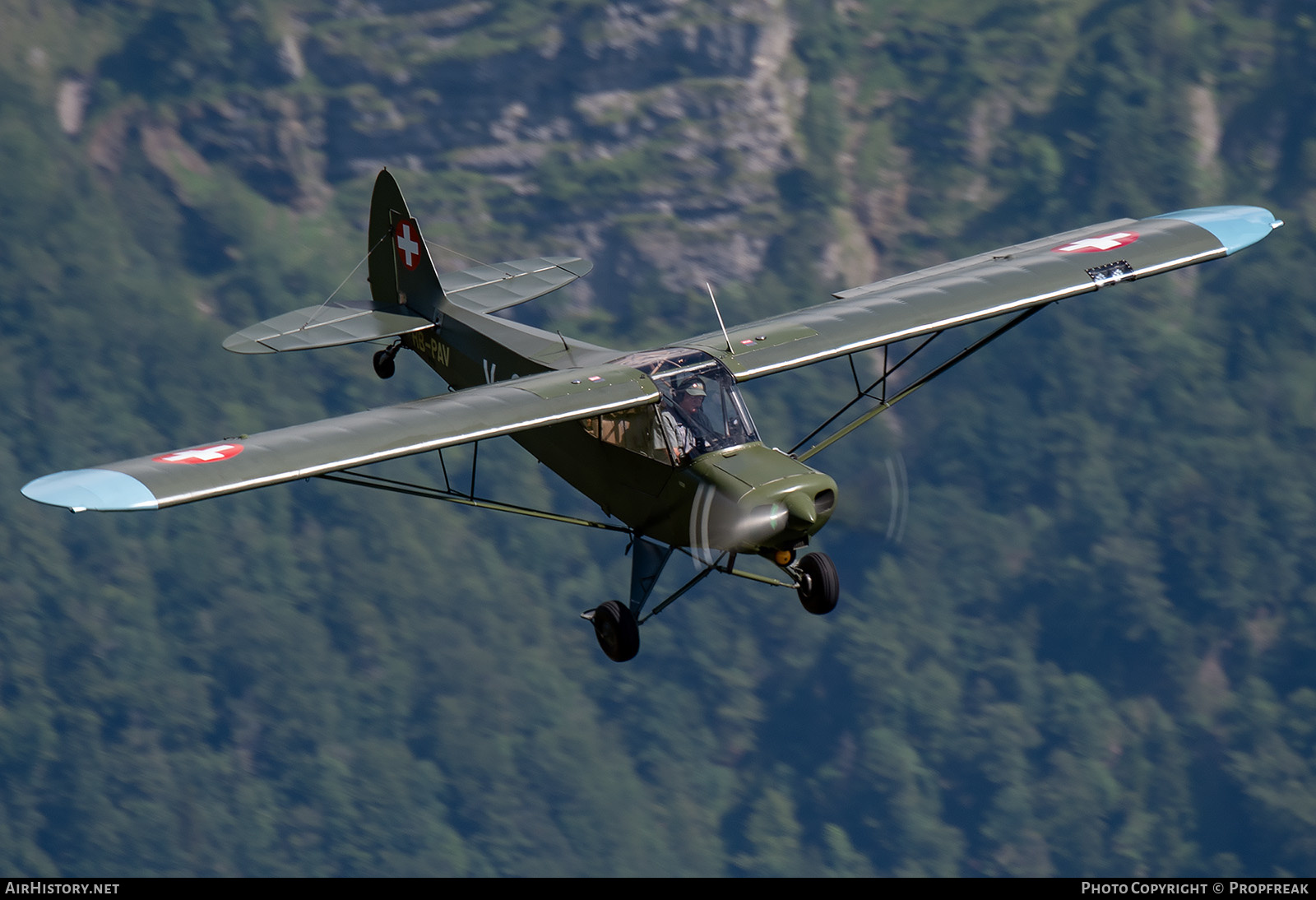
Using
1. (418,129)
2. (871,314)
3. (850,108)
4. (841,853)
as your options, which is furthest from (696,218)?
(871,314)

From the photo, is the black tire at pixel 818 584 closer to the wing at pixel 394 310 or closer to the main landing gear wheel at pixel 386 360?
the wing at pixel 394 310

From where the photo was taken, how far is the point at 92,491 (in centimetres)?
2227

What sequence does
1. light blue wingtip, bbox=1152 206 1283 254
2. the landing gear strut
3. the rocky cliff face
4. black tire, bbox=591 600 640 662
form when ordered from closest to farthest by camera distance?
1. black tire, bbox=591 600 640 662
2. light blue wingtip, bbox=1152 206 1283 254
3. the landing gear strut
4. the rocky cliff face

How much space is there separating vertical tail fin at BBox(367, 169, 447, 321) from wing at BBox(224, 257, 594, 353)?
0.91ft

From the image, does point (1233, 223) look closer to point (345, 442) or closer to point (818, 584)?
point (818, 584)

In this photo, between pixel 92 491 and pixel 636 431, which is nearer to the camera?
pixel 92 491

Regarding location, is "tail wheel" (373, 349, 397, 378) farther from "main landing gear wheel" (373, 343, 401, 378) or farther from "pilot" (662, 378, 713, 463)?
"pilot" (662, 378, 713, 463)

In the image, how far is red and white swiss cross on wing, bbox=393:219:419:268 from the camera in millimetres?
33594

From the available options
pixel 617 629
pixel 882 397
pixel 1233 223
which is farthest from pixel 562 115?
pixel 617 629

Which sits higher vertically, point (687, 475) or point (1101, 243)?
point (687, 475)

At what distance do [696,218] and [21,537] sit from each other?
73844 mm

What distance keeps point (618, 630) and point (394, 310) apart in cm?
1064

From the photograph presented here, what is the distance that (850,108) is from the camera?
596 ft

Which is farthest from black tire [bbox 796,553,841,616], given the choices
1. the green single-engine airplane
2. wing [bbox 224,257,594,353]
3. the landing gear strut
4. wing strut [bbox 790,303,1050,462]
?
the landing gear strut
